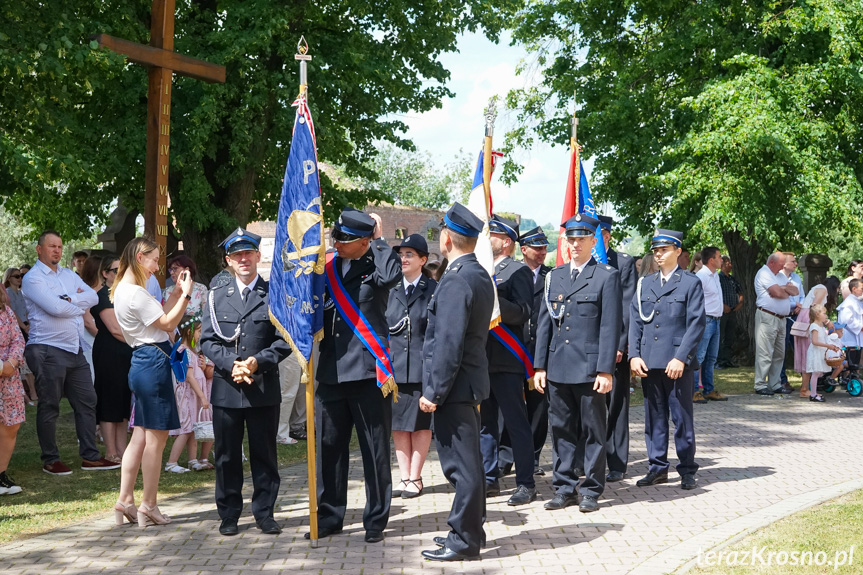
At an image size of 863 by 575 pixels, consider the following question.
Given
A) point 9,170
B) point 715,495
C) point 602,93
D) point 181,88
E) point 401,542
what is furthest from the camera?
point 602,93

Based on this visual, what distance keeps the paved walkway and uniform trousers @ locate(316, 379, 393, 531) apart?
0.89 ft

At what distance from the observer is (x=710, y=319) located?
13.9 m

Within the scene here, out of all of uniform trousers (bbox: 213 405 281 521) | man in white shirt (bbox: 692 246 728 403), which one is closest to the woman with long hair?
uniform trousers (bbox: 213 405 281 521)

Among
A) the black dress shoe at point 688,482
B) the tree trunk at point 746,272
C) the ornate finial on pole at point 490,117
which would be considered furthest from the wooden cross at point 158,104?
the tree trunk at point 746,272

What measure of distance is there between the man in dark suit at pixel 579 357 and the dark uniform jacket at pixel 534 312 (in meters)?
0.70

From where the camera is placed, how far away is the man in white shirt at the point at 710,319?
13656 mm

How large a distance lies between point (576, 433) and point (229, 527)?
271 centimetres

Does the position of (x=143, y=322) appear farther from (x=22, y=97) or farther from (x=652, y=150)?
(x=652, y=150)

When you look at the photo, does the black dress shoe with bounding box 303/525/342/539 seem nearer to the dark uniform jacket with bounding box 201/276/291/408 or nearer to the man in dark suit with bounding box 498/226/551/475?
the dark uniform jacket with bounding box 201/276/291/408

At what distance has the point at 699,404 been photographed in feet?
44.4

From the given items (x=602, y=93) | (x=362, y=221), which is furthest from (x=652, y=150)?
(x=362, y=221)

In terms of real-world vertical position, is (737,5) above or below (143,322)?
above

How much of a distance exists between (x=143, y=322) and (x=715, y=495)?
15.3 ft

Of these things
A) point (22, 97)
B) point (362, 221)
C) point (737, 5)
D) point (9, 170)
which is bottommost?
point (362, 221)
